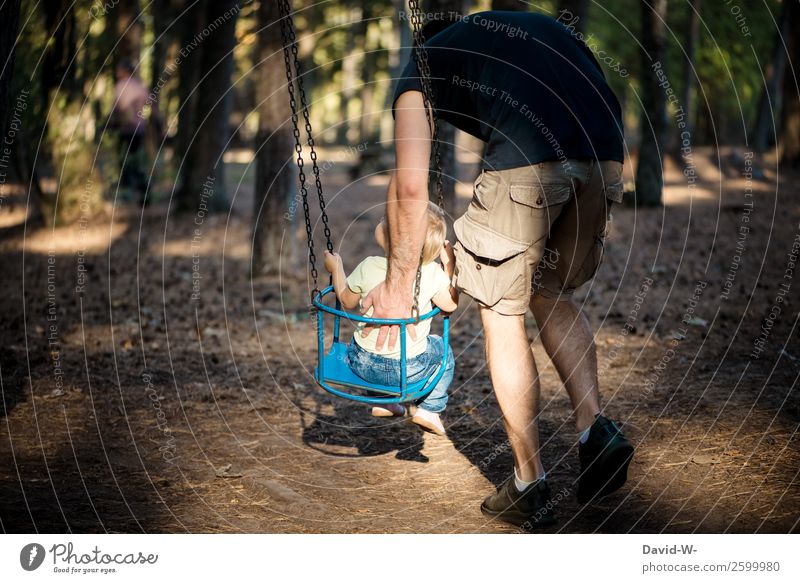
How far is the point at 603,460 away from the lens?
384 centimetres

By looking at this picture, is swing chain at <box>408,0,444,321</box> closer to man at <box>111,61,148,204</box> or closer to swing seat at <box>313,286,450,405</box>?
swing seat at <box>313,286,450,405</box>

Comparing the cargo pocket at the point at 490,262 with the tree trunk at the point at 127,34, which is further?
the tree trunk at the point at 127,34

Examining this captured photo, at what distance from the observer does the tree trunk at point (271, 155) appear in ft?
29.0

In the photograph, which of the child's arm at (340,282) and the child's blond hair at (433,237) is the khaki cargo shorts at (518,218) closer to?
the child's blond hair at (433,237)

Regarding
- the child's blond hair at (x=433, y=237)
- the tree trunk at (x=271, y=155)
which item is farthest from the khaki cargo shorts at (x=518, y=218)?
the tree trunk at (x=271, y=155)

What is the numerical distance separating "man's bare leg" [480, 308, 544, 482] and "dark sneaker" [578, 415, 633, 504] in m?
0.31

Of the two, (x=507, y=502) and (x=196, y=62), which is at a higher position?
(x=196, y=62)

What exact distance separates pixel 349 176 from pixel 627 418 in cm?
1393

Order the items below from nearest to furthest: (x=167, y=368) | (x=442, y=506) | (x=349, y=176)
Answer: (x=442, y=506)
(x=167, y=368)
(x=349, y=176)

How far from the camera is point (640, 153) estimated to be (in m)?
12.7

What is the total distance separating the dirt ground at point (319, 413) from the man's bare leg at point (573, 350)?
1.57ft
